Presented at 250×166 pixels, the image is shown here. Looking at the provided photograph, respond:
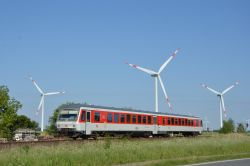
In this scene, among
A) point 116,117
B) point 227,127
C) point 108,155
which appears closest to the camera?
point 108,155

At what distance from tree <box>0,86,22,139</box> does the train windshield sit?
17.5 ft

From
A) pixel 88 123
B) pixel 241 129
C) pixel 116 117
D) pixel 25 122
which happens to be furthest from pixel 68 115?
pixel 25 122

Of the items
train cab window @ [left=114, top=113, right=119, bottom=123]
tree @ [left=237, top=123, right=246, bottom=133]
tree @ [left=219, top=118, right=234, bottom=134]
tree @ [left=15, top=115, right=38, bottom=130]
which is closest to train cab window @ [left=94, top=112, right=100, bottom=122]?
train cab window @ [left=114, top=113, right=119, bottom=123]

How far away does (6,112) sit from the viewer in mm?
39375

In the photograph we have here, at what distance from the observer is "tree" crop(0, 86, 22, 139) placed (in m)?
38.9

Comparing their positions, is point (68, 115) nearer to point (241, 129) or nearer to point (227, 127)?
point (227, 127)

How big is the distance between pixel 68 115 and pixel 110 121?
3.98 metres

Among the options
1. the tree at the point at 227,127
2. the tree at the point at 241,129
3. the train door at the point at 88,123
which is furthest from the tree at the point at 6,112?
the tree at the point at 241,129

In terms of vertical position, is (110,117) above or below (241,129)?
above

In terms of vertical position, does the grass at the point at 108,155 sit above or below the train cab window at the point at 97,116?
below

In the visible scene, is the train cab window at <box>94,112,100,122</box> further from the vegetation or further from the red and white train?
the vegetation

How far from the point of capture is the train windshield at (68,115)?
3488 centimetres

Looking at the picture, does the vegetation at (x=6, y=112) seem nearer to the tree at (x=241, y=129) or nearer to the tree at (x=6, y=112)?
the tree at (x=6, y=112)

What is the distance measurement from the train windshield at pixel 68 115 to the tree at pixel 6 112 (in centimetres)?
533
